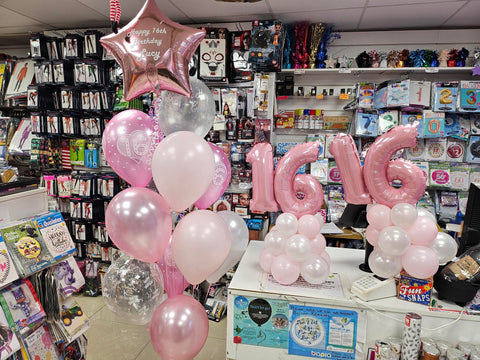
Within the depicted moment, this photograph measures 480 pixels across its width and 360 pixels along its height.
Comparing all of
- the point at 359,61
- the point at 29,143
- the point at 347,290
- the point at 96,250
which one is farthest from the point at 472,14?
the point at 29,143

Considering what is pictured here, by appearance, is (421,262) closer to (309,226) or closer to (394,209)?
(394,209)

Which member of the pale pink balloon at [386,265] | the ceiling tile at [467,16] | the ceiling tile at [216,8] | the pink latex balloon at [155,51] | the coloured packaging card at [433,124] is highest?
the ceiling tile at [216,8]

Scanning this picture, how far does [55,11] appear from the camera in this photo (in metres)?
2.97

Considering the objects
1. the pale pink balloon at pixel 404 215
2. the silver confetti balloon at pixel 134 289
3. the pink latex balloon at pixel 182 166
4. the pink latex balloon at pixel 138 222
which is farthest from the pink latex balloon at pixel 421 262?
the silver confetti balloon at pixel 134 289

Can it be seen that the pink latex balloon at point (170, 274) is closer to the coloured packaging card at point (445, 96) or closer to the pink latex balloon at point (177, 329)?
the pink latex balloon at point (177, 329)

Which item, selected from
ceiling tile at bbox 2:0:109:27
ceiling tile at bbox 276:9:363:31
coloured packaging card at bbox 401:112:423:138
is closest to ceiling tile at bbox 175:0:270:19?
ceiling tile at bbox 276:9:363:31

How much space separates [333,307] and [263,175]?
25.6 inches

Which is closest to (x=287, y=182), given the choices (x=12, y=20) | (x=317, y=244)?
(x=317, y=244)

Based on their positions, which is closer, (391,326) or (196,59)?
(391,326)

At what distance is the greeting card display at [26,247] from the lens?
1525mm

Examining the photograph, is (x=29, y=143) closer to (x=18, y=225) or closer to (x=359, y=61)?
(x=18, y=225)

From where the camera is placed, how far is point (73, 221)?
3.56 m

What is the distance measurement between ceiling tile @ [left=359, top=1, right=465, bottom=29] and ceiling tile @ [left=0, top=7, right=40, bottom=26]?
10.9 ft

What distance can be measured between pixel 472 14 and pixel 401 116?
0.99m
